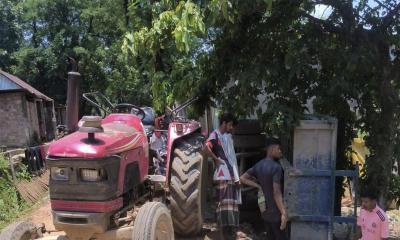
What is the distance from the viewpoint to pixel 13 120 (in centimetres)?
2311

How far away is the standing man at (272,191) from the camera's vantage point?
544 centimetres

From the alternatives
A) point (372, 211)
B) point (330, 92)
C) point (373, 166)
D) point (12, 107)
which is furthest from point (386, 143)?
point (12, 107)

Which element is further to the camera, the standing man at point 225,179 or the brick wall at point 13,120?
the brick wall at point 13,120

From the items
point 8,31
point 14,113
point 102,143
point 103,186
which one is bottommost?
point 14,113

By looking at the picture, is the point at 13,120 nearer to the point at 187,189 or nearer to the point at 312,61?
the point at 187,189

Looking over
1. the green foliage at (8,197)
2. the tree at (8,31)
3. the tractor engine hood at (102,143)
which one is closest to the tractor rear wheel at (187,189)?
the tractor engine hood at (102,143)

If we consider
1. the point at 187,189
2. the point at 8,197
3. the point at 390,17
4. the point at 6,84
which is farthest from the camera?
the point at 6,84

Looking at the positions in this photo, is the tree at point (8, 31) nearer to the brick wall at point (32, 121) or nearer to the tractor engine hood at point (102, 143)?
the brick wall at point (32, 121)

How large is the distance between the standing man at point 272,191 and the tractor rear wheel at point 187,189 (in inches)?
32.3

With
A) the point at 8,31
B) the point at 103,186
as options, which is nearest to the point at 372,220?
the point at 103,186

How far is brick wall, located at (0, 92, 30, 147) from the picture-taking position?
23.1m

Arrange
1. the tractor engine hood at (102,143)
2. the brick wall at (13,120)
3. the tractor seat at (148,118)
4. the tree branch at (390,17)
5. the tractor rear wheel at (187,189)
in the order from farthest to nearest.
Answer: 1. the brick wall at (13,120)
2. the tractor seat at (148,118)
3. the tree branch at (390,17)
4. the tractor rear wheel at (187,189)
5. the tractor engine hood at (102,143)

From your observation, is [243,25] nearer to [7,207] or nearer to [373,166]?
[373,166]

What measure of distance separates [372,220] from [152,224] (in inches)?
81.4
